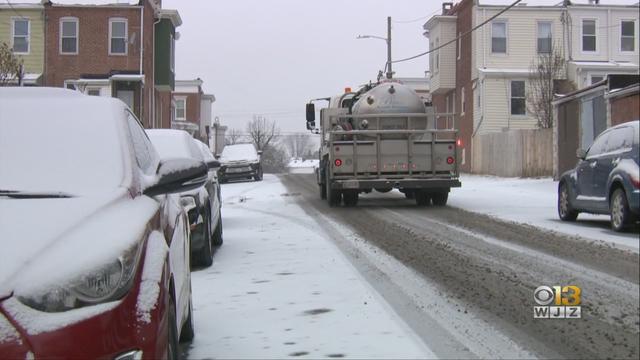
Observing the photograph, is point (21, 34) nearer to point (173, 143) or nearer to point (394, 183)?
point (394, 183)

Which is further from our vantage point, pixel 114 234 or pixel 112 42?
pixel 112 42

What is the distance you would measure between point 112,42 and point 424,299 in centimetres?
2879

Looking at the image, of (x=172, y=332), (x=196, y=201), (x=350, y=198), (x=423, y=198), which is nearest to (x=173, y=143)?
(x=196, y=201)

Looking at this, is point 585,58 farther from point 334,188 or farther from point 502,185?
point 334,188

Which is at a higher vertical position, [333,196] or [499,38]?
[499,38]

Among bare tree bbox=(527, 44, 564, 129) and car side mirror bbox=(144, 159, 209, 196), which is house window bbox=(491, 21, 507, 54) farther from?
car side mirror bbox=(144, 159, 209, 196)

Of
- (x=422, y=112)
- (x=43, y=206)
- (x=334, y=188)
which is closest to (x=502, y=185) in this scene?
(x=422, y=112)

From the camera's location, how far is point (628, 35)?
3488 centimetres

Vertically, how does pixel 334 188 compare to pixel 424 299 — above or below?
above

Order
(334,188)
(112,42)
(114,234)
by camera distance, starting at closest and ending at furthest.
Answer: (114,234), (334,188), (112,42)

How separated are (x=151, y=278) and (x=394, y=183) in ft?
41.3

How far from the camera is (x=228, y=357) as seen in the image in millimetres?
4555

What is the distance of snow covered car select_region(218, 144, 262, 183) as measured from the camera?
31.3 meters

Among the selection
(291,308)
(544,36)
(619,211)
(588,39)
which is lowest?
(291,308)
